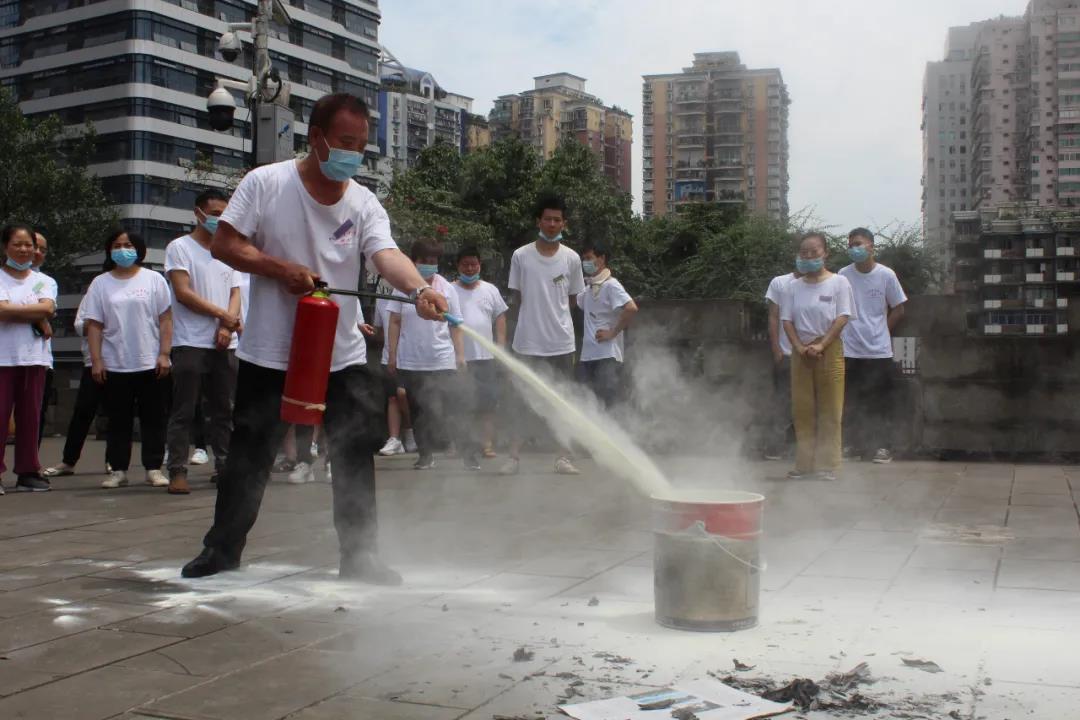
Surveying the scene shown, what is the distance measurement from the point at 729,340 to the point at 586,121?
12437cm

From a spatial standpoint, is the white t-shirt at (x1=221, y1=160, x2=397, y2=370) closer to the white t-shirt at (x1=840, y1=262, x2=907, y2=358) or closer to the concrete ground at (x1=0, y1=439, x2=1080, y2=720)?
the concrete ground at (x1=0, y1=439, x2=1080, y2=720)

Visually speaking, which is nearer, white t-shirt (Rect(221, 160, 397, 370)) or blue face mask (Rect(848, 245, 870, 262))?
white t-shirt (Rect(221, 160, 397, 370))

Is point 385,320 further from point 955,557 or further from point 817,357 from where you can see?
point 955,557

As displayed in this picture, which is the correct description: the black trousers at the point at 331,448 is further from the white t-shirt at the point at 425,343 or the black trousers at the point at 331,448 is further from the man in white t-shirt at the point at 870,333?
the man in white t-shirt at the point at 870,333

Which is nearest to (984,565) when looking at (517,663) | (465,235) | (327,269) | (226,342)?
(517,663)

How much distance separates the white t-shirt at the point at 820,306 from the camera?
8391 millimetres

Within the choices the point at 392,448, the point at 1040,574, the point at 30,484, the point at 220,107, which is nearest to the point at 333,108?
the point at 1040,574

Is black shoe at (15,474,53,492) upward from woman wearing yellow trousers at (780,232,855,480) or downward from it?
downward

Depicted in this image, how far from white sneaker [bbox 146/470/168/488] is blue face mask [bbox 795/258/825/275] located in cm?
495

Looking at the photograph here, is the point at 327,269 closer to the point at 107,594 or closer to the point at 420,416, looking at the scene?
the point at 107,594

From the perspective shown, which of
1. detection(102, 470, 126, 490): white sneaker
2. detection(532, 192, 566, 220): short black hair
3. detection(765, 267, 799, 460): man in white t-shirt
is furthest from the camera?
detection(765, 267, 799, 460): man in white t-shirt

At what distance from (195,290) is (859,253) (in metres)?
5.28

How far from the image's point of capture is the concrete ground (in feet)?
9.61

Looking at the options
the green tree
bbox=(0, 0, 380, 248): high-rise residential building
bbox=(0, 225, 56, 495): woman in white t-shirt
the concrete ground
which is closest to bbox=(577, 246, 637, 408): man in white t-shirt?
the concrete ground
